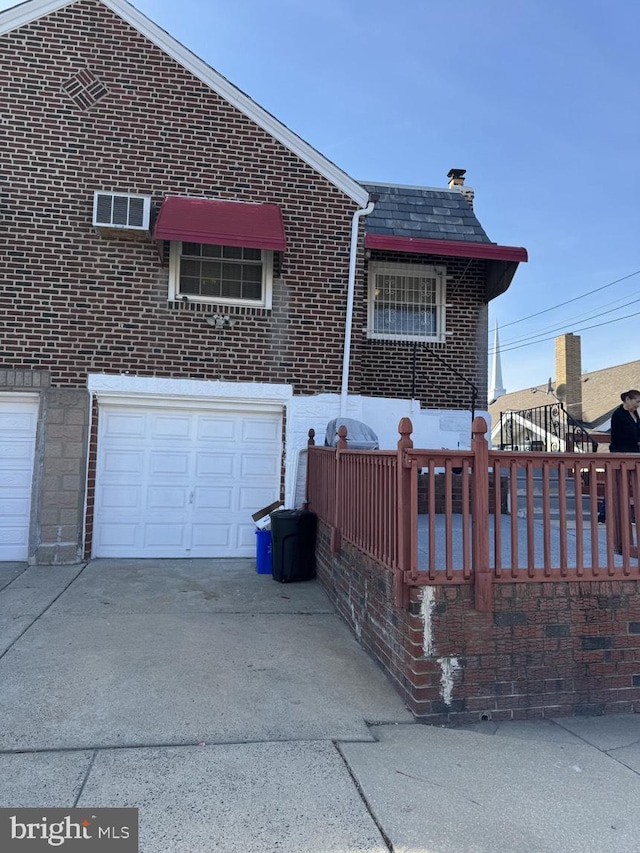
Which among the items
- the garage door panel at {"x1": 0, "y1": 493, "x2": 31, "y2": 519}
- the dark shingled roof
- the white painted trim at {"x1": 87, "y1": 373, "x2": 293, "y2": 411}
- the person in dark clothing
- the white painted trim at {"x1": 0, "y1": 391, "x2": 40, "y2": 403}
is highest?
the dark shingled roof

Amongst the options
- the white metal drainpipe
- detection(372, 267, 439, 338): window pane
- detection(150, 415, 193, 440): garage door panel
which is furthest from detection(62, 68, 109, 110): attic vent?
detection(372, 267, 439, 338): window pane

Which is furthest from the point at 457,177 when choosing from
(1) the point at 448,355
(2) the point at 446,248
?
(1) the point at 448,355

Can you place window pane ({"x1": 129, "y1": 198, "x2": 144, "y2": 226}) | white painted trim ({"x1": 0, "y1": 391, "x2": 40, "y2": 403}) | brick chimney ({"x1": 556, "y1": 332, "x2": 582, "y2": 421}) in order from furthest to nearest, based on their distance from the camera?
brick chimney ({"x1": 556, "y1": 332, "x2": 582, "y2": 421}) → window pane ({"x1": 129, "y1": 198, "x2": 144, "y2": 226}) → white painted trim ({"x1": 0, "y1": 391, "x2": 40, "y2": 403})

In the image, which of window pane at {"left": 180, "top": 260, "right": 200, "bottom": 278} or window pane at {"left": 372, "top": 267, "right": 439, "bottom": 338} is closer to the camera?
window pane at {"left": 180, "top": 260, "right": 200, "bottom": 278}

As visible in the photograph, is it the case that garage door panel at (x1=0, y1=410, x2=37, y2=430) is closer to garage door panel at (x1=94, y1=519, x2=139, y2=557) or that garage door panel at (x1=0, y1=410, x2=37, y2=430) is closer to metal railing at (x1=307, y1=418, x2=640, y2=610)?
garage door panel at (x1=94, y1=519, x2=139, y2=557)

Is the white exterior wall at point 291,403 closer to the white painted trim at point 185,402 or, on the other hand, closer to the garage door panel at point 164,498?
the white painted trim at point 185,402

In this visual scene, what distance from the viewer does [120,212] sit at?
316 inches

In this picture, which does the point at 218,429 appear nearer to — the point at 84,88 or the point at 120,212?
the point at 120,212

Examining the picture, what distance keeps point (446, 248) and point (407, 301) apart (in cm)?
118

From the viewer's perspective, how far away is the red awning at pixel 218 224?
25.3 ft

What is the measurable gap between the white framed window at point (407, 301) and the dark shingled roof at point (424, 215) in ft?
1.86

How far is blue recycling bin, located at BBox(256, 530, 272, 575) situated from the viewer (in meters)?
7.63

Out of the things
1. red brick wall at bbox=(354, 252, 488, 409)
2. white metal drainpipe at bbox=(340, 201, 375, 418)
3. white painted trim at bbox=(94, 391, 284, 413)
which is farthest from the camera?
red brick wall at bbox=(354, 252, 488, 409)

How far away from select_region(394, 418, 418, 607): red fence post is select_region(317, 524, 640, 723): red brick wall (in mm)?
112
